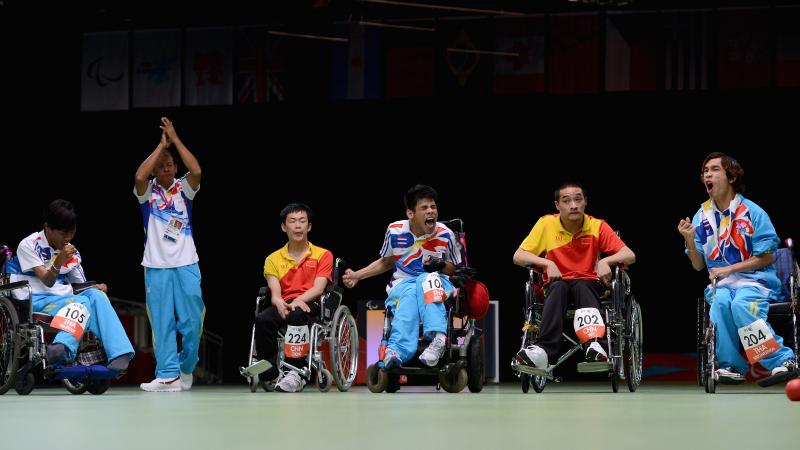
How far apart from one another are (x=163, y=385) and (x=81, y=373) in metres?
0.70

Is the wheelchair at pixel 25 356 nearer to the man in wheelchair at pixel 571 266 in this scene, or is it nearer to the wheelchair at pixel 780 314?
the man in wheelchair at pixel 571 266

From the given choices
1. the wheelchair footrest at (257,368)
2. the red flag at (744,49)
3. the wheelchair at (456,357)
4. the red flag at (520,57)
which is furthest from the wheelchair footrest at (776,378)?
the red flag at (520,57)

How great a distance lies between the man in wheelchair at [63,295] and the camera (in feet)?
19.9

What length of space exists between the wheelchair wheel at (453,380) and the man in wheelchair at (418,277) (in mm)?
97

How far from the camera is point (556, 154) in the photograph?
13.9 meters

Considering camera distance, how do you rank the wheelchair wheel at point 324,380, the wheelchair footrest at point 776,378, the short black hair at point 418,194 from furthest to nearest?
1. the wheelchair wheel at point 324,380
2. the short black hair at point 418,194
3. the wheelchair footrest at point 776,378

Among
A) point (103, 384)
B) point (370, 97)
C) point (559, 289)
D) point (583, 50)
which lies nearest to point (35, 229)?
point (370, 97)

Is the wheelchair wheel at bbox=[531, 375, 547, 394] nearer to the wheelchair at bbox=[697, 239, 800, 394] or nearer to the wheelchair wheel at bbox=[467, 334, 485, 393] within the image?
the wheelchair wheel at bbox=[467, 334, 485, 393]

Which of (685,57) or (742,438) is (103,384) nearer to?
(742,438)

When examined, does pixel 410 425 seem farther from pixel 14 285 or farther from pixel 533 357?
pixel 14 285

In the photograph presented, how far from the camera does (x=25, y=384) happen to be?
6.00 meters

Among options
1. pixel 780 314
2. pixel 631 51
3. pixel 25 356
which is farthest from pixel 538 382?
pixel 631 51

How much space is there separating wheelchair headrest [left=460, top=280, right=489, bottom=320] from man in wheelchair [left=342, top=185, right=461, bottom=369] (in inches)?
3.4

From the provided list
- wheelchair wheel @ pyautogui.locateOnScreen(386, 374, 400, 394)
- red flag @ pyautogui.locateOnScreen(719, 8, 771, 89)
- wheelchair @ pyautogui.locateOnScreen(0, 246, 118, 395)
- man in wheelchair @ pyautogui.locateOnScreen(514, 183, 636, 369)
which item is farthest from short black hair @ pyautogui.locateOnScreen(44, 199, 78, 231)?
red flag @ pyautogui.locateOnScreen(719, 8, 771, 89)
